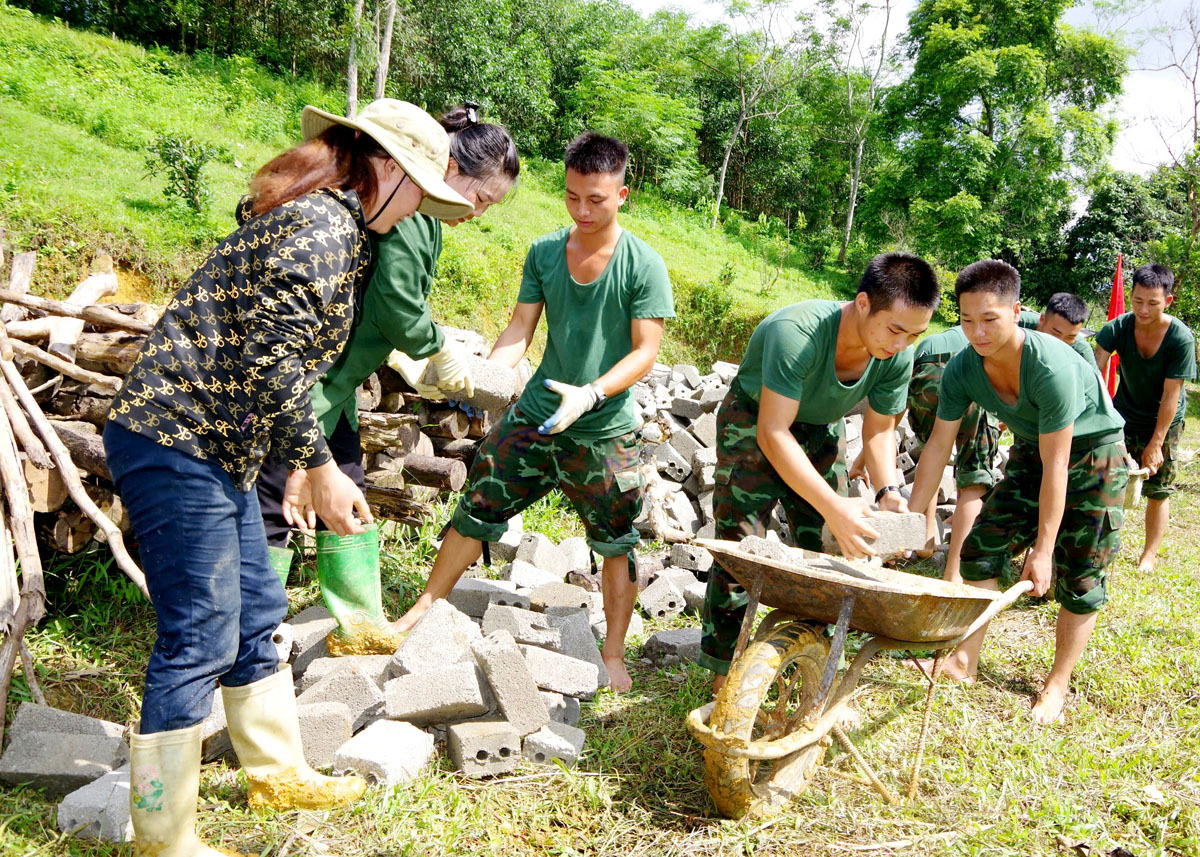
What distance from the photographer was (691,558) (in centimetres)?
499

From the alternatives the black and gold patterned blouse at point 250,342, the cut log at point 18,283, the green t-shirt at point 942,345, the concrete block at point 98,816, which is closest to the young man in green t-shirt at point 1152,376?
the green t-shirt at point 942,345

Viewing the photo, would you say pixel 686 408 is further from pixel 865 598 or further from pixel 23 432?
pixel 23 432

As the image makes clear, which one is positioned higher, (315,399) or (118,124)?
(118,124)

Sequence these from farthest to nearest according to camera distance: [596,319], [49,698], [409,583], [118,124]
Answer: [118,124], [409,583], [596,319], [49,698]

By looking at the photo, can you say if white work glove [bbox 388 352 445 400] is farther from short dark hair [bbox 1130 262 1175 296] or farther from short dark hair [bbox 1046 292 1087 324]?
short dark hair [bbox 1130 262 1175 296]

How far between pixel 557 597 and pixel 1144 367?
434cm

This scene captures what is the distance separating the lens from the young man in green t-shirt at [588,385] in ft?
10.5

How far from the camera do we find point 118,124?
29.8 feet

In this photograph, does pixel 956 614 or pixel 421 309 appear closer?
pixel 956 614

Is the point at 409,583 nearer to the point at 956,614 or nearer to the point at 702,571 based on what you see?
the point at 702,571

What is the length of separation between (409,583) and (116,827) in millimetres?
1946

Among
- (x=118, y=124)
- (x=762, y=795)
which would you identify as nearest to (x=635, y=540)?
(x=762, y=795)

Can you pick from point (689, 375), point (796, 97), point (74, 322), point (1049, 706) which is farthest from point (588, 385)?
point (796, 97)

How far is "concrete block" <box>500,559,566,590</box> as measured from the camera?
4.11 meters
